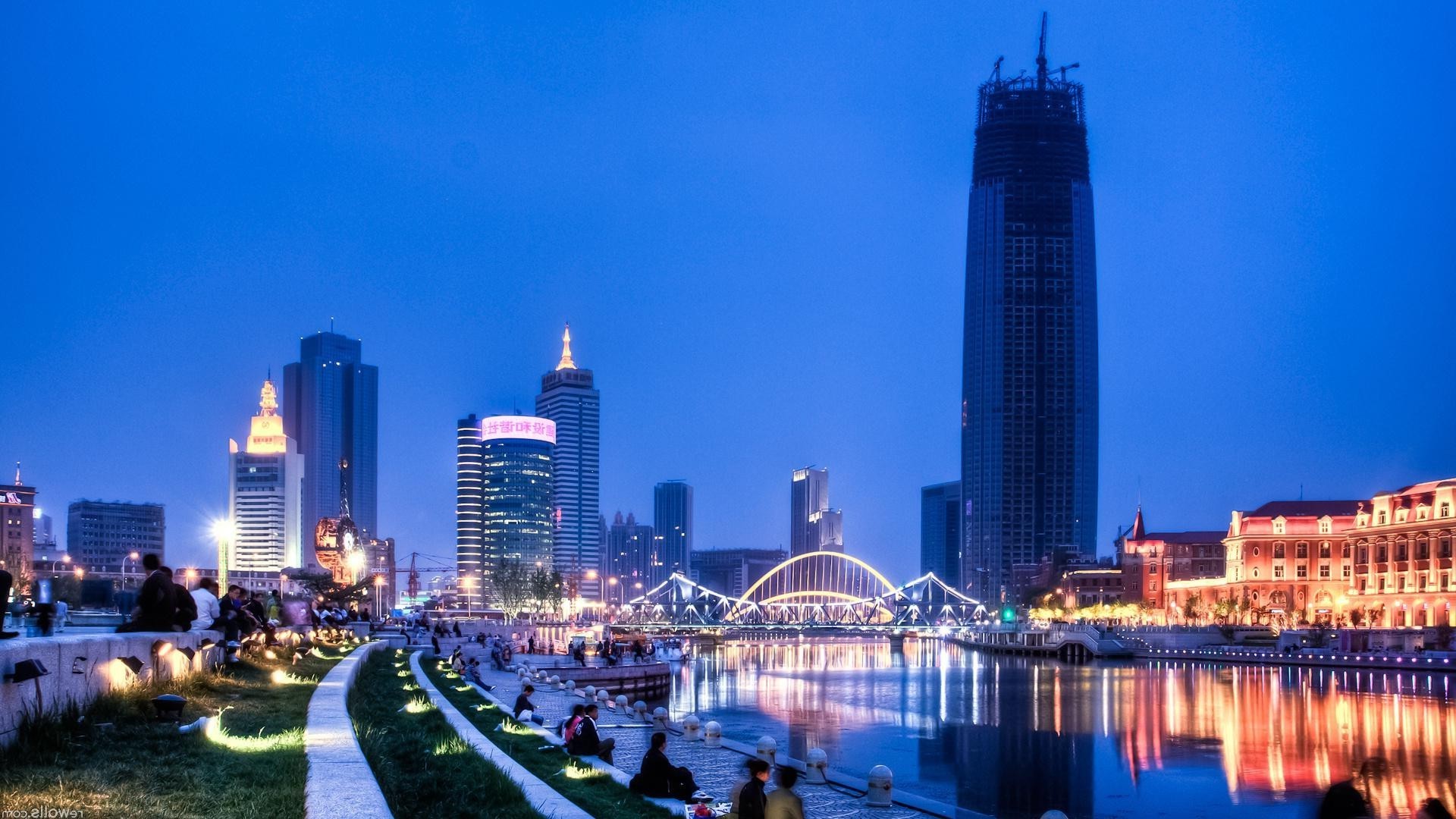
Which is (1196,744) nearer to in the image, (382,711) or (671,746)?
(671,746)

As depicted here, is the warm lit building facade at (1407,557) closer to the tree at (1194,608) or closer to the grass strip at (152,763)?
the tree at (1194,608)

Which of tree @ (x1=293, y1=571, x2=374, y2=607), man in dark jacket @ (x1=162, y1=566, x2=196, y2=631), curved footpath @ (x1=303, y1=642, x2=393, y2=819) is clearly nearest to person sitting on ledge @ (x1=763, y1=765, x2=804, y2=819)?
curved footpath @ (x1=303, y1=642, x2=393, y2=819)

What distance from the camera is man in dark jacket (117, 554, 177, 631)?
19.1m

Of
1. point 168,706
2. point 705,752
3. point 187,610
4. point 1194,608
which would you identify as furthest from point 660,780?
point 1194,608

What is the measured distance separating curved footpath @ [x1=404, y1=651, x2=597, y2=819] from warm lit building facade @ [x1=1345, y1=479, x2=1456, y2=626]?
109678 millimetres

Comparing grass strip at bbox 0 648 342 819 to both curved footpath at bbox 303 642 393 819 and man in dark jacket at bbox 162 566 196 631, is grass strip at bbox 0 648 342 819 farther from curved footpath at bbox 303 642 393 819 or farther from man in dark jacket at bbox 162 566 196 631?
man in dark jacket at bbox 162 566 196 631

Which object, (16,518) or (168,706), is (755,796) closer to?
(168,706)

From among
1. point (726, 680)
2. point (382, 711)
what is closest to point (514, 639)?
point (726, 680)

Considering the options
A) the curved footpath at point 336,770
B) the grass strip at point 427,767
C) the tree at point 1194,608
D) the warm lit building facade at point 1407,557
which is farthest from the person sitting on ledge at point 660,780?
the tree at point 1194,608

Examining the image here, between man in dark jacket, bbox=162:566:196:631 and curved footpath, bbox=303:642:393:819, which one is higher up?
man in dark jacket, bbox=162:566:196:631

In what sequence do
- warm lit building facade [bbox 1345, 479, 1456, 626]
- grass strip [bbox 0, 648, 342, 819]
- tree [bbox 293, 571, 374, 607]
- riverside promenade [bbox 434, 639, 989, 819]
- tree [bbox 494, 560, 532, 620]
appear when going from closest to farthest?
grass strip [bbox 0, 648, 342, 819]
riverside promenade [bbox 434, 639, 989, 819]
tree [bbox 293, 571, 374, 607]
warm lit building facade [bbox 1345, 479, 1456, 626]
tree [bbox 494, 560, 532, 620]

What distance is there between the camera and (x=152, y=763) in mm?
12211

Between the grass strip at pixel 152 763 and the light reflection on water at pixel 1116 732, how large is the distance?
1308 cm

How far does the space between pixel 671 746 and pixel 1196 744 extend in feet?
81.4
